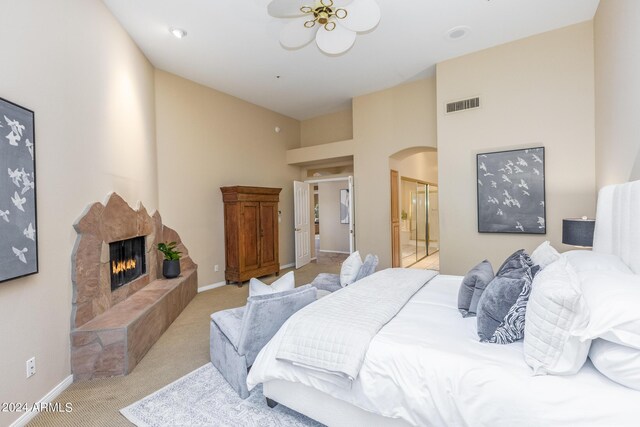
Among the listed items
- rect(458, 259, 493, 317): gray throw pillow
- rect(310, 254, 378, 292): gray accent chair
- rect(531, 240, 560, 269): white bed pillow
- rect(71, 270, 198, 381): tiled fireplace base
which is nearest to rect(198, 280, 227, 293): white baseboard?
rect(71, 270, 198, 381): tiled fireplace base

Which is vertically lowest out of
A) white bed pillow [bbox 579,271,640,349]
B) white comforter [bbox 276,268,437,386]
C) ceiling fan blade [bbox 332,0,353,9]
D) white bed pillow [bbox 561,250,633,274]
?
white comforter [bbox 276,268,437,386]

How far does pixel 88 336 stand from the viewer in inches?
94.2

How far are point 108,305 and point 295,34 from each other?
10.5ft

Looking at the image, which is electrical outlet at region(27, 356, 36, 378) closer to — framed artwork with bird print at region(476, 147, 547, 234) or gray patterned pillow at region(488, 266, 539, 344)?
gray patterned pillow at region(488, 266, 539, 344)

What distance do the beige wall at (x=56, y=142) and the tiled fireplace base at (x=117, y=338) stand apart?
0.11 metres

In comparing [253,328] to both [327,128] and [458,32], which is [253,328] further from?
[327,128]

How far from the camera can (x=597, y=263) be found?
5.90 ft

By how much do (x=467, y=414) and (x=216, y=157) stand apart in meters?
5.06

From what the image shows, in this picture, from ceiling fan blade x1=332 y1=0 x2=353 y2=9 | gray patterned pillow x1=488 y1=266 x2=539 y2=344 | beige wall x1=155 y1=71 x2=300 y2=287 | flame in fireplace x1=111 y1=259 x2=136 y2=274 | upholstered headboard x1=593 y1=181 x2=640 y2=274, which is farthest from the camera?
beige wall x1=155 y1=71 x2=300 y2=287

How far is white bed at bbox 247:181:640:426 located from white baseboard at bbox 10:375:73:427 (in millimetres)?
1433

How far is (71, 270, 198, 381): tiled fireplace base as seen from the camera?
2385 mm

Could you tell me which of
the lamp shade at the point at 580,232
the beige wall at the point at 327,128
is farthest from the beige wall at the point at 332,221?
the lamp shade at the point at 580,232

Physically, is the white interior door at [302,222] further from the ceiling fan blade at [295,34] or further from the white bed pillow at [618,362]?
the white bed pillow at [618,362]

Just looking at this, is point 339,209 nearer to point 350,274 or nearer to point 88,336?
point 350,274
